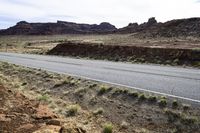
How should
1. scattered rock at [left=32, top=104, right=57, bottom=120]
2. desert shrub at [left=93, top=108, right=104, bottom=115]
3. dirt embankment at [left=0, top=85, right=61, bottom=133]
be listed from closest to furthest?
dirt embankment at [left=0, top=85, right=61, bottom=133]
scattered rock at [left=32, top=104, right=57, bottom=120]
desert shrub at [left=93, top=108, right=104, bottom=115]

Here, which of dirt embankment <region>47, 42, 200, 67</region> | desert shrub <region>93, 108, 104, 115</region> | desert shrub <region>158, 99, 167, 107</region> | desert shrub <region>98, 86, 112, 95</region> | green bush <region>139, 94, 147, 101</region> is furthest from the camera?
dirt embankment <region>47, 42, 200, 67</region>

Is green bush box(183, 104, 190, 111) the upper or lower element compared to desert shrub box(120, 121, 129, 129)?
upper

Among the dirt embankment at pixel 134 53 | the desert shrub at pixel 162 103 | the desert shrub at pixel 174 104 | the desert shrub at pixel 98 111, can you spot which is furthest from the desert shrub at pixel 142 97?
the dirt embankment at pixel 134 53

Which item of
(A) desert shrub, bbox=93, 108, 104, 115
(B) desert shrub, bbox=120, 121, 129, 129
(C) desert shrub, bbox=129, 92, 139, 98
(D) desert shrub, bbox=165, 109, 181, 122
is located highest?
(C) desert shrub, bbox=129, 92, 139, 98

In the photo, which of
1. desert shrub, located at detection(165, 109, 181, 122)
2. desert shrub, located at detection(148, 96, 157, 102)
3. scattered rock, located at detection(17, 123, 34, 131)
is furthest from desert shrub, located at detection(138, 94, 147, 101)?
scattered rock, located at detection(17, 123, 34, 131)

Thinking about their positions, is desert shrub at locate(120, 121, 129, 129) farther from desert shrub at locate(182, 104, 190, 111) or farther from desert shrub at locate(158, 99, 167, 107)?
desert shrub at locate(182, 104, 190, 111)

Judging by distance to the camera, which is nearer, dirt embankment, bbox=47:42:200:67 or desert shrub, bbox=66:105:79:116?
desert shrub, bbox=66:105:79:116

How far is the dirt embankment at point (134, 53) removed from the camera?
87.4 ft

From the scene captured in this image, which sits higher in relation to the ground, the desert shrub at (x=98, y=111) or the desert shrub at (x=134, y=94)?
the desert shrub at (x=134, y=94)

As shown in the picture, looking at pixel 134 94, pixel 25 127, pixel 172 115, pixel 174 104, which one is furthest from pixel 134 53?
pixel 25 127

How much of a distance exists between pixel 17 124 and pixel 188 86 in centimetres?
704

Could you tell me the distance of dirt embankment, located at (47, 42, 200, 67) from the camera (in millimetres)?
26641

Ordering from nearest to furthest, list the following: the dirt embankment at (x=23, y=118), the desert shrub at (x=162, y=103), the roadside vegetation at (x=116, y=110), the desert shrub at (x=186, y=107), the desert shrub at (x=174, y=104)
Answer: the dirt embankment at (x=23, y=118)
the roadside vegetation at (x=116, y=110)
the desert shrub at (x=186, y=107)
the desert shrub at (x=174, y=104)
the desert shrub at (x=162, y=103)

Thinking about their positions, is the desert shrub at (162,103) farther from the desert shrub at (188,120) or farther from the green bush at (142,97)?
the desert shrub at (188,120)
